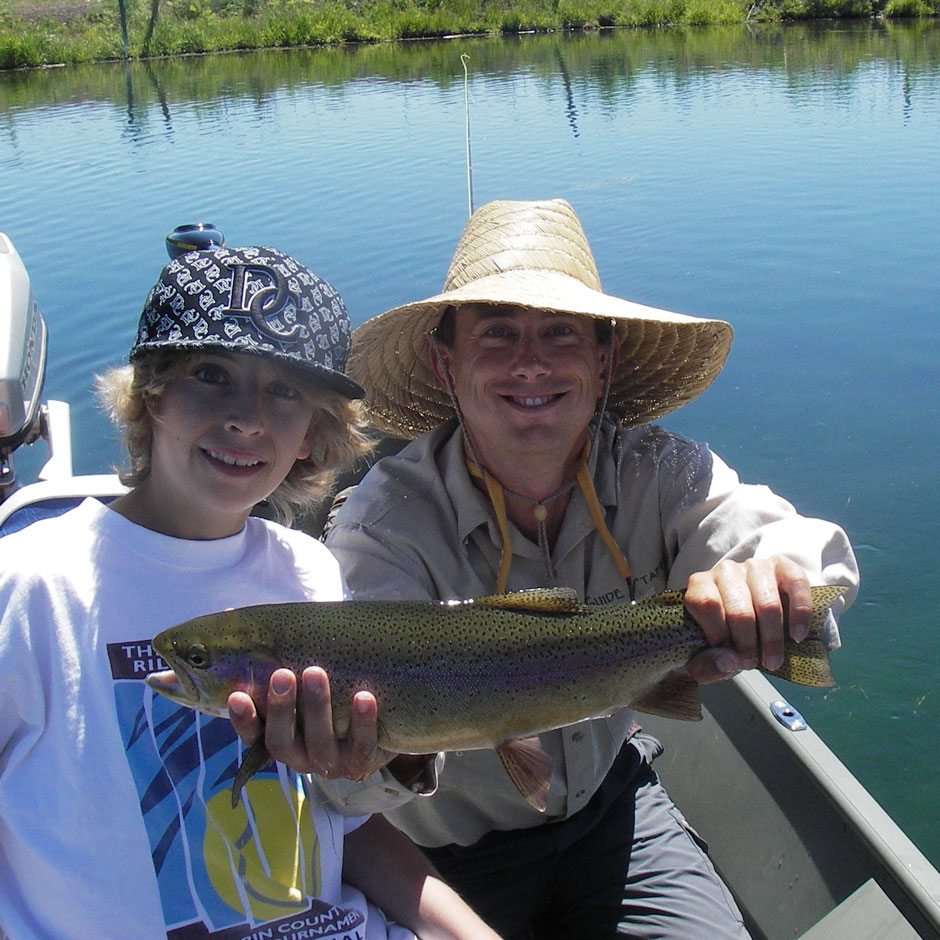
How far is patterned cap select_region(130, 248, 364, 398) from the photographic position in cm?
211

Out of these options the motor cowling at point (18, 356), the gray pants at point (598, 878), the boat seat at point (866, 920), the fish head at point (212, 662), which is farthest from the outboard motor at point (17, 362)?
the boat seat at point (866, 920)

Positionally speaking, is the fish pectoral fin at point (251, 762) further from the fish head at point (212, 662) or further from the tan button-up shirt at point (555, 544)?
the tan button-up shirt at point (555, 544)

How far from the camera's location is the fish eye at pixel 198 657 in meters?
1.90

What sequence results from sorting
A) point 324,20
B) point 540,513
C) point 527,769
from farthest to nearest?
point 324,20 → point 540,513 → point 527,769

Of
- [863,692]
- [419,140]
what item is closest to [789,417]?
[863,692]

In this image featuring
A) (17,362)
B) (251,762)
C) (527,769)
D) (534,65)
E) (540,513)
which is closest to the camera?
(251,762)

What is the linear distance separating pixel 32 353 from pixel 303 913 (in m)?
3.70

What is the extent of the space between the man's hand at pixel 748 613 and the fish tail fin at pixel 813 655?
0.10 feet

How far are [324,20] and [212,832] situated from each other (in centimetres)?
5467

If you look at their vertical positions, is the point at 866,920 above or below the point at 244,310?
below

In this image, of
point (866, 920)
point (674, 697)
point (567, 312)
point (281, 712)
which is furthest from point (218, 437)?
point (866, 920)

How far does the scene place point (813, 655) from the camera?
81.0 inches

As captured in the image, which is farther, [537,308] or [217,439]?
[537,308]

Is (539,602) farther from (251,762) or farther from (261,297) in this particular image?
(261,297)
